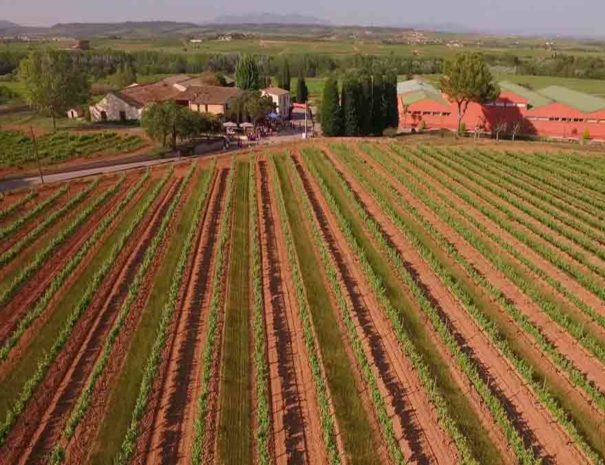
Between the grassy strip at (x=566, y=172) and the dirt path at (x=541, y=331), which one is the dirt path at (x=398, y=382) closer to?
the dirt path at (x=541, y=331)

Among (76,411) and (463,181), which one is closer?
(76,411)

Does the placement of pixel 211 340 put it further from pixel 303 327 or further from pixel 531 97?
pixel 531 97

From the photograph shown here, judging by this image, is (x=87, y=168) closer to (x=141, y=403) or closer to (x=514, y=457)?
(x=141, y=403)

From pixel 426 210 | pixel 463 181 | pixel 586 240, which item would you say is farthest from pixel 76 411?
pixel 463 181

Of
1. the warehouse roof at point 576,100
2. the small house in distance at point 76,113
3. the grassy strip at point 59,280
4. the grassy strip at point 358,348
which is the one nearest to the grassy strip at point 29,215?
the grassy strip at point 59,280

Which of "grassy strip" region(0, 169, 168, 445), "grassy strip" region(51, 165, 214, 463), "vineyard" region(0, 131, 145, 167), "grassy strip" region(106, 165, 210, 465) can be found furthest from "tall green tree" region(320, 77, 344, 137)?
"grassy strip" region(0, 169, 168, 445)

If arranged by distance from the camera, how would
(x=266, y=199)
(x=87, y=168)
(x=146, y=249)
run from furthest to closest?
(x=87, y=168) → (x=266, y=199) → (x=146, y=249)

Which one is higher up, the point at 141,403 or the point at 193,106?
the point at 193,106
